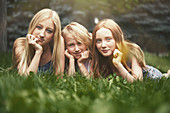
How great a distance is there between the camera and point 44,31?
2482mm

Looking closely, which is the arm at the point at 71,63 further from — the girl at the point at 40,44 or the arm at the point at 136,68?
the arm at the point at 136,68

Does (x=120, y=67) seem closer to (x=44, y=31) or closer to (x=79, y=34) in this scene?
(x=79, y=34)

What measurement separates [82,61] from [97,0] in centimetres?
625

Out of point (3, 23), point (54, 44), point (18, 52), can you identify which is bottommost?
point (18, 52)

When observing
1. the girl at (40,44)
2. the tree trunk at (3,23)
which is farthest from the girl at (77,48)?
the tree trunk at (3,23)

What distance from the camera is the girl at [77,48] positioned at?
260cm

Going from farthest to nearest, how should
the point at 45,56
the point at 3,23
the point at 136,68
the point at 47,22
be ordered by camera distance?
the point at 3,23 → the point at 45,56 → the point at 47,22 → the point at 136,68

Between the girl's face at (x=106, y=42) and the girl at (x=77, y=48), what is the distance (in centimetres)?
29

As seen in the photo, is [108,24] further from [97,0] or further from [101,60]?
[97,0]

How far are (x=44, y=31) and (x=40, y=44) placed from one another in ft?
0.62

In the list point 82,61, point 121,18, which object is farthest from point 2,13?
point 121,18

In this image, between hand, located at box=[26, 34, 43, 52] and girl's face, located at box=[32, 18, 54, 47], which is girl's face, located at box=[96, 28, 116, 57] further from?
hand, located at box=[26, 34, 43, 52]

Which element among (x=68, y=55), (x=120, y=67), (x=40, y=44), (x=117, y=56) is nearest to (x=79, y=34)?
(x=68, y=55)

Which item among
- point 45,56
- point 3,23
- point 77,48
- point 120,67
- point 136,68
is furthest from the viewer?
point 3,23
